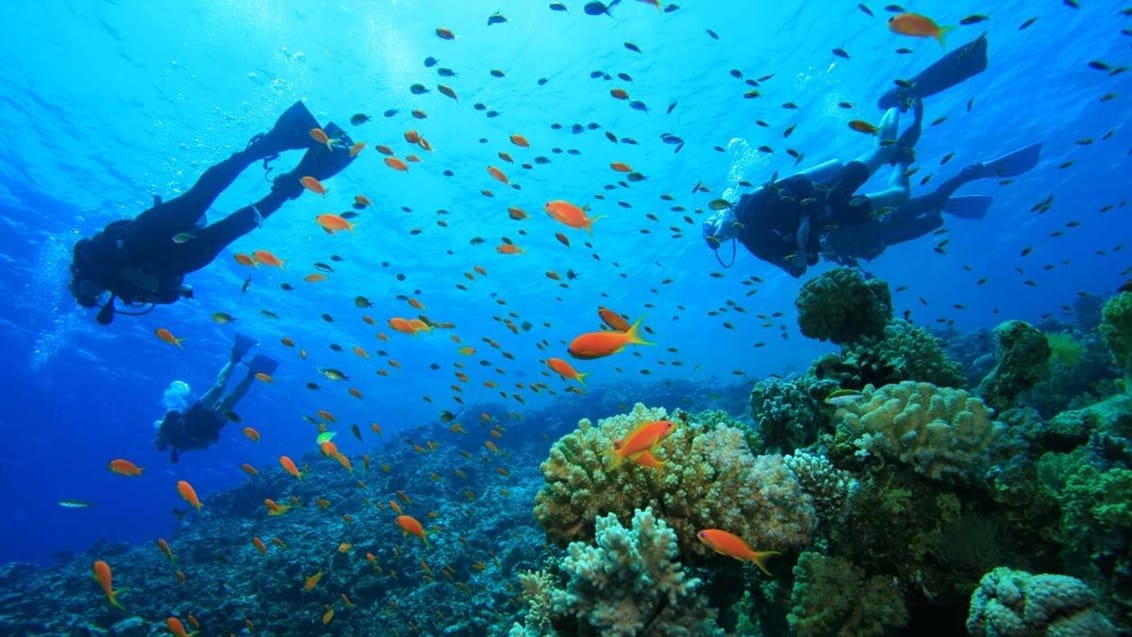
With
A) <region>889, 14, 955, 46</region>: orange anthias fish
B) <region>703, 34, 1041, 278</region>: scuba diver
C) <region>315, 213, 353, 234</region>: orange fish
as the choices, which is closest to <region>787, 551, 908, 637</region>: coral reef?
<region>889, 14, 955, 46</region>: orange anthias fish

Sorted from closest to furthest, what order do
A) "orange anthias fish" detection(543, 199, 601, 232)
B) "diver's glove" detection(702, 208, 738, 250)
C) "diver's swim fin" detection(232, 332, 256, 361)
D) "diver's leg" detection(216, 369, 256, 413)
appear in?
"orange anthias fish" detection(543, 199, 601, 232)
"diver's glove" detection(702, 208, 738, 250)
"diver's leg" detection(216, 369, 256, 413)
"diver's swim fin" detection(232, 332, 256, 361)

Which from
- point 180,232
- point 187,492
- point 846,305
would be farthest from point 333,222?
point 846,305

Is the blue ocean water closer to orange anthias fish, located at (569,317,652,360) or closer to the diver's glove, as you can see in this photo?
the diver's glove

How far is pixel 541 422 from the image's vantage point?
25500 millimetres

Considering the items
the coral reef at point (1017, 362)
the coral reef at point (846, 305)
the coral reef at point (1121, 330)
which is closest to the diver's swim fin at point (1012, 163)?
the coral reef at point (1121, 330)

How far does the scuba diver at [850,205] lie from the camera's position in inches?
370

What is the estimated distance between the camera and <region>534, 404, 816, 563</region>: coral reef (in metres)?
3.34

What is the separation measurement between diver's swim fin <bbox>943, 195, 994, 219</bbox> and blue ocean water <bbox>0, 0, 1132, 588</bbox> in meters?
2.03

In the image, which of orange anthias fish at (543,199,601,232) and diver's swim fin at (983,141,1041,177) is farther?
diver's swim fin at (983,141,1041,177)

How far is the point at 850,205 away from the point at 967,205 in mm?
6987

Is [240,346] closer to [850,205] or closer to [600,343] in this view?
[600,343]

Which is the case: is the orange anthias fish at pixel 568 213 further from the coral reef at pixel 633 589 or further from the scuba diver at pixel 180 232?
the scuba diver at pixel 180 232

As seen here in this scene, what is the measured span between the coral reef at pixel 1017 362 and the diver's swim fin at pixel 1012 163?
11251 millimetres

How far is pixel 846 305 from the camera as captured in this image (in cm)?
601
